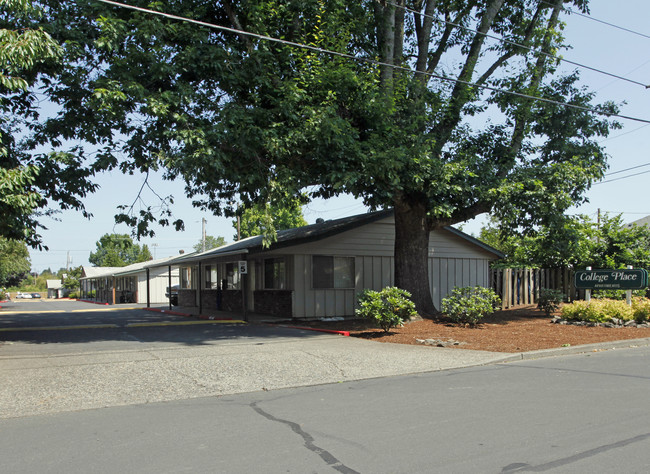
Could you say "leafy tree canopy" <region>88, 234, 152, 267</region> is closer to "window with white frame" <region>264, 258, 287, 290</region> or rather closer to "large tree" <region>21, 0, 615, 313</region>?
"large tree" <region>21, 0, 615, 313</region>

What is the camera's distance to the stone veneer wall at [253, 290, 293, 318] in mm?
19391

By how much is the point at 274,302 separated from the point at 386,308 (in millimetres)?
7881

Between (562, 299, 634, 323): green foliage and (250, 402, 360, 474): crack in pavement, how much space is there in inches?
479

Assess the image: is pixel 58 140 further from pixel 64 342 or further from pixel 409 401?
pixel 409 401

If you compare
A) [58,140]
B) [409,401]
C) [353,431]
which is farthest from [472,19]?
[353,431]

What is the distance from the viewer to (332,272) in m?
20.0

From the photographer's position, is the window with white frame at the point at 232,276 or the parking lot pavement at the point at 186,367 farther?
the window with white frame at the point at 232,276

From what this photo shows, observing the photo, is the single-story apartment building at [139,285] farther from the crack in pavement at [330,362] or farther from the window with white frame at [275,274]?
the crack in pavement at [330,362]

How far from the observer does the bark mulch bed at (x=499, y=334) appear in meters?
12.2

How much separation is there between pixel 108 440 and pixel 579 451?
4617 millimetres

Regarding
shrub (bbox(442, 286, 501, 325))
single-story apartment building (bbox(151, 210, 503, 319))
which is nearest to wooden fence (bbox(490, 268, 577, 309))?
single-story apartment building (bbox(151, 210, 503, 319))

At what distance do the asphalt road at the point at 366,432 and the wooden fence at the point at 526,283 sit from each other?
15.8 meters

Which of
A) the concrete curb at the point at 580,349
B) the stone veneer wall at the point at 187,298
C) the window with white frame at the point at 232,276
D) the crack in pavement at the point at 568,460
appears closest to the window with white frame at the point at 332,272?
the window with white frame at the point at 232,276

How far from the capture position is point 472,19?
699 inches
